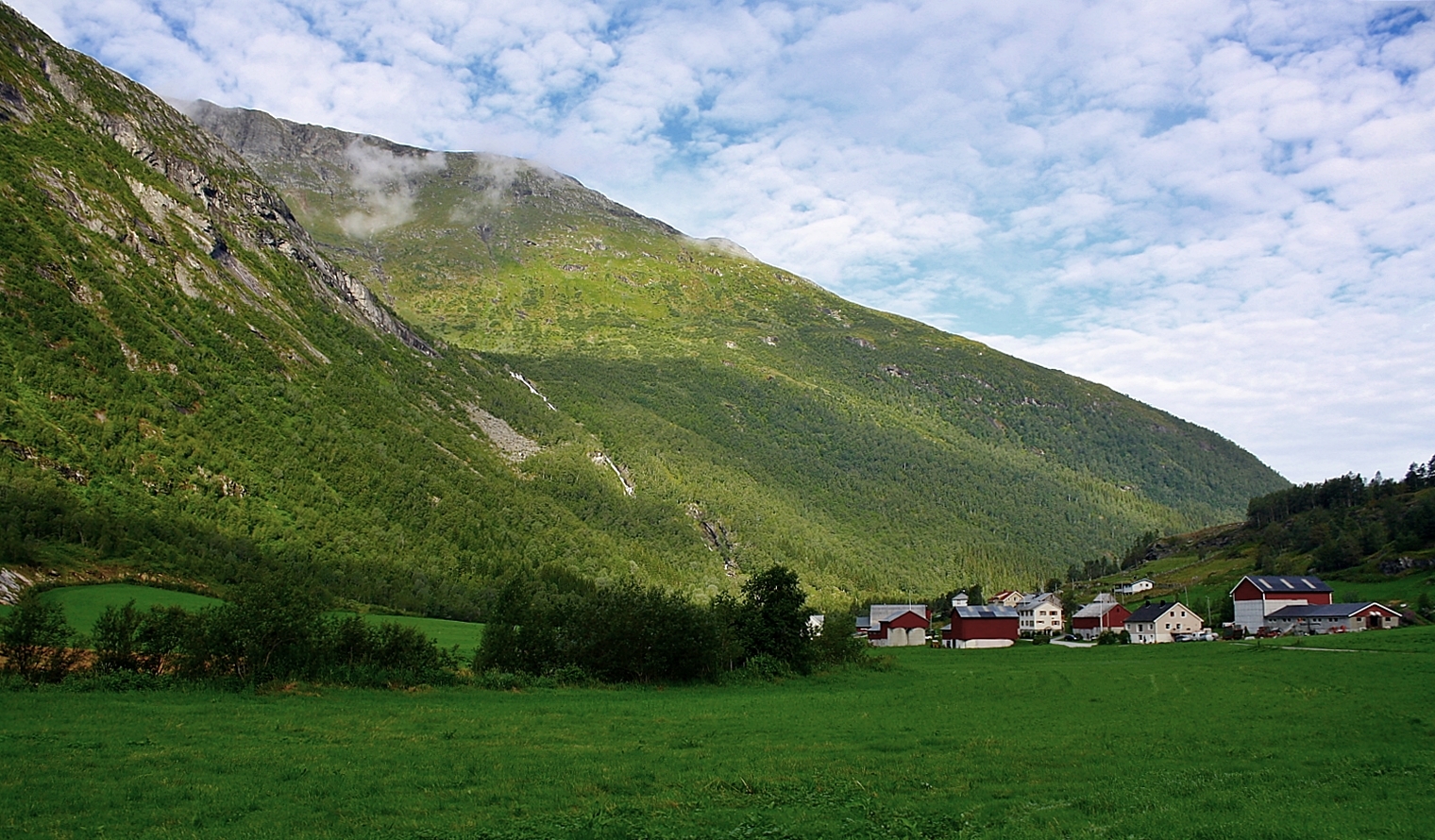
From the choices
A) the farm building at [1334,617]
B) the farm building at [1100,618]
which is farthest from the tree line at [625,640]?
the farm building at [1100,618]

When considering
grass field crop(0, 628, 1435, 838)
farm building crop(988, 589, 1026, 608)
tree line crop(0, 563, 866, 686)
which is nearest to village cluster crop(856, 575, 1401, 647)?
farm building crop(988, 589, 1026, 608)

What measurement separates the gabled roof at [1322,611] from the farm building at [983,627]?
3237cm

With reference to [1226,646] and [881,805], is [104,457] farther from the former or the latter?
[1226,646]

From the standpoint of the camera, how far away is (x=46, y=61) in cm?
15700

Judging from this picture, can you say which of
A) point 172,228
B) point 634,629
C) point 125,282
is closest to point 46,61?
point 172,228

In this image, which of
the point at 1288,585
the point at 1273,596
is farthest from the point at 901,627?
the point at 1288,585

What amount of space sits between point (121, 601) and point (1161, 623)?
377 feet

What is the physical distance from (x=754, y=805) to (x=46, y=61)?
206m

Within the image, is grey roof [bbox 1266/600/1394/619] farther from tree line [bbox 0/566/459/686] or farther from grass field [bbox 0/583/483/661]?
tree line [bbox 0/566/459/686]

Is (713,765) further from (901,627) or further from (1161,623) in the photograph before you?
(901,627)

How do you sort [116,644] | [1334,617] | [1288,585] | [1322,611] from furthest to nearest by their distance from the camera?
[1288,585]
[1322,611]
[1334,617]
[116,644]

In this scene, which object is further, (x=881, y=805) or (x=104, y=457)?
(x=104, y=457)

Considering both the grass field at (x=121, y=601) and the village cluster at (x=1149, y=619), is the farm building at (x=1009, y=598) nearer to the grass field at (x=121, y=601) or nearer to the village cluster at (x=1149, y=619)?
the village cluster at (x=1149, y=619)

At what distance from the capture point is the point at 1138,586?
171375 mm
